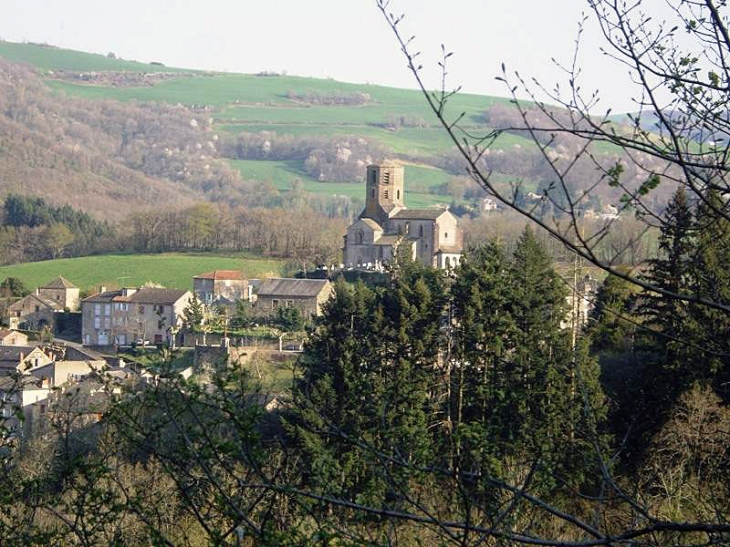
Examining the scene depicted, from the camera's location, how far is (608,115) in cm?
505

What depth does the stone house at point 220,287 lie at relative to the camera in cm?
5150

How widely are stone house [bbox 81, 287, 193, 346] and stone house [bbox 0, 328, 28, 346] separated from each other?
2738mm

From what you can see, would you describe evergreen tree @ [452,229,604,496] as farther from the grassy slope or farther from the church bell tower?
the grassy slope

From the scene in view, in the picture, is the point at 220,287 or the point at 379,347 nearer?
the point at 379,347

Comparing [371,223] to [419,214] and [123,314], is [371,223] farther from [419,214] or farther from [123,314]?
[123,314]

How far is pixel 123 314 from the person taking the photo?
4850 centimetres

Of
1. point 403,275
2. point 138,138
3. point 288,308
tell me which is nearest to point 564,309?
point 403,275

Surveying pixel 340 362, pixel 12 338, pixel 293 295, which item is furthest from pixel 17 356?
pixel 340 362

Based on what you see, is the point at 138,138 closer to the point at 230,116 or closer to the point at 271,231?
the point at 230,116

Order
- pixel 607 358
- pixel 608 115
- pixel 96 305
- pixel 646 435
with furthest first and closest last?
1. pixel 96 305
2. pixel 607 358
3. pixel 646 435
4. pixel 608 115

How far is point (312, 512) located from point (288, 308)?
3795 cm

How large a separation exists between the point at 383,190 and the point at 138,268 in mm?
13631

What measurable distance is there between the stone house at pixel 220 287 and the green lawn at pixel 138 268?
10.9ft

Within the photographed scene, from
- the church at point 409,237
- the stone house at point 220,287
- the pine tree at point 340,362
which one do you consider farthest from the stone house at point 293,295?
the pine tree at point 340,362
